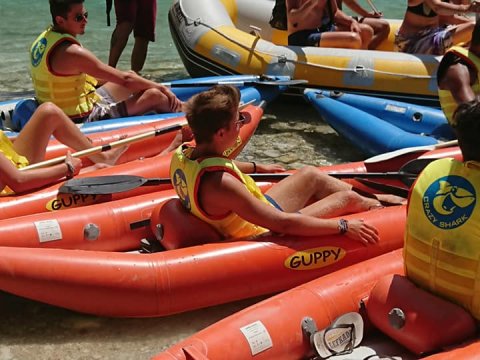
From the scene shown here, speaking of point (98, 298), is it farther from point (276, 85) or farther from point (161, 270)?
point (276, 85)

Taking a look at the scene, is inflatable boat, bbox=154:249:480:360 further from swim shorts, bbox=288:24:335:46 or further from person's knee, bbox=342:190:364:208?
swim shorts, bbox=288:24:335:46

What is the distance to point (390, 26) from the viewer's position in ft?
21.7

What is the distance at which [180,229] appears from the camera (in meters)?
3.07

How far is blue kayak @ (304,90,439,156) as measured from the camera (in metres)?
4.52

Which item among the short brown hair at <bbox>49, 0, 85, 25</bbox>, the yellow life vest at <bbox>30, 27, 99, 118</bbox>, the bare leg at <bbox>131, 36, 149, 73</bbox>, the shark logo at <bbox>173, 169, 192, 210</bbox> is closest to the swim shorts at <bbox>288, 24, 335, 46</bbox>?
the bare leg at <bbox>131, 36, 149, 73</bbox>

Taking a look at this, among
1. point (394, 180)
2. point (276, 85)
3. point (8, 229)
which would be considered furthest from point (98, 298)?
point (276, 85)

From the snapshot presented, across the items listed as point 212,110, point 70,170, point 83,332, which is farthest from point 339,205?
point 70,170

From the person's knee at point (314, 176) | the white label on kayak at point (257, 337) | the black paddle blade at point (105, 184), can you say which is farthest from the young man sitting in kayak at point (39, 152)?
the white label on kayak at point (257, 337)

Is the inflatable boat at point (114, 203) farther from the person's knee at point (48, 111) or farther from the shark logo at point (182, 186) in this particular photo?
the person's knee at point (48, 111)

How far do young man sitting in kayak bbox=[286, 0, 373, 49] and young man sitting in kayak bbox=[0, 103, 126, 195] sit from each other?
2.34 meters

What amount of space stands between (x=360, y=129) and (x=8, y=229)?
8.50ft

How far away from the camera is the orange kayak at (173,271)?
2.79 metres

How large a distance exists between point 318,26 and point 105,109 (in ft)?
7.02

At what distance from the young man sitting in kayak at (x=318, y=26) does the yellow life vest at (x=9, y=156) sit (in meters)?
2.94
